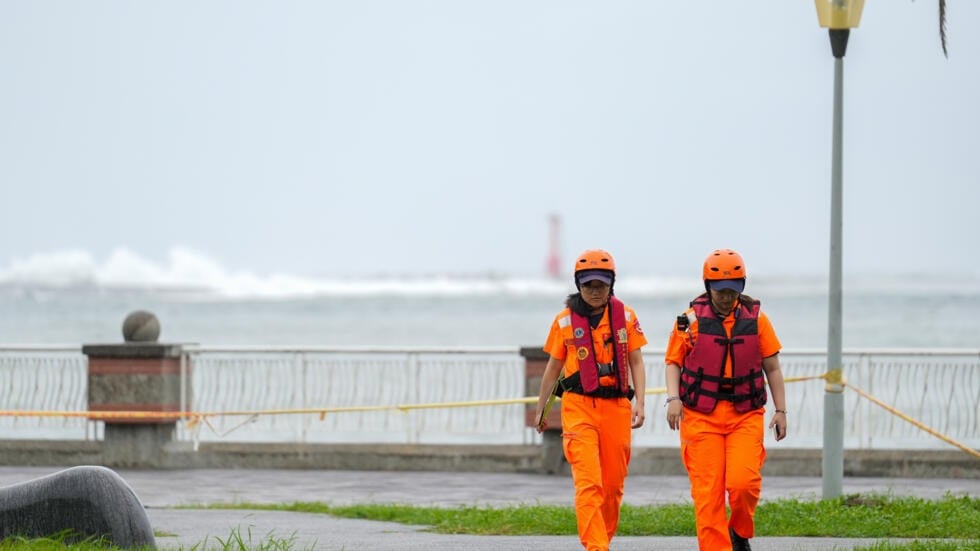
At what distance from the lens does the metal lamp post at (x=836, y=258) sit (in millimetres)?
12250

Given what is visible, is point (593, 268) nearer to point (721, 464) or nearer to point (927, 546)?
point (721, 464)

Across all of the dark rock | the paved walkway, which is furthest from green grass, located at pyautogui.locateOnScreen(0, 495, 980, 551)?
the dark rock

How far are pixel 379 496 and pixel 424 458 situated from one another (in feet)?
6.44

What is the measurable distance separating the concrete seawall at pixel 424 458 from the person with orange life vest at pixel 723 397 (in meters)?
7.43

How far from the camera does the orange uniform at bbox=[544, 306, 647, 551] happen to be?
8766 millimetres

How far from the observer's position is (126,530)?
8859 millimetres

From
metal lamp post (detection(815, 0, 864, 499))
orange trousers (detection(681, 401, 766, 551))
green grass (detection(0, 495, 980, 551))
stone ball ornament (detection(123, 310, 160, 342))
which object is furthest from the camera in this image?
stone ball ornament (detection(123, 310, 160, 342))

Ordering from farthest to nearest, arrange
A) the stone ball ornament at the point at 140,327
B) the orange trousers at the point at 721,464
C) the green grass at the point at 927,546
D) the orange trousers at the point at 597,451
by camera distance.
→ the stone ball ornament at the point at 140,327
the green grass at the point at 927,546
the orange trousers at the point at 597,451
the orange trousers at the point at 721,464

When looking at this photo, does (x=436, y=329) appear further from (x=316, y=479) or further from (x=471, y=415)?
(x=316, y=479)

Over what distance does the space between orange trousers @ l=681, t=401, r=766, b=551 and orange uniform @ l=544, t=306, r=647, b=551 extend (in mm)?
447

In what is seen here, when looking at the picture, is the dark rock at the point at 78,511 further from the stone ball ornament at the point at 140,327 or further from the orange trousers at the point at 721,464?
A: the stone ball ornament at the point at 140,327

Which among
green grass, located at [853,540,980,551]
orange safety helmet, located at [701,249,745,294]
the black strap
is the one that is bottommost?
green grass, located at [853,540,980,551]

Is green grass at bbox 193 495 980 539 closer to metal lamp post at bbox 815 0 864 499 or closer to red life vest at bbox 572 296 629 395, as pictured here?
metal lamp post at bbox 815 0 864 499

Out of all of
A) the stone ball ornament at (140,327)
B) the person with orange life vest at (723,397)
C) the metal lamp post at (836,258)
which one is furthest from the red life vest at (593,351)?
the stone ball ornament at (140,327)
